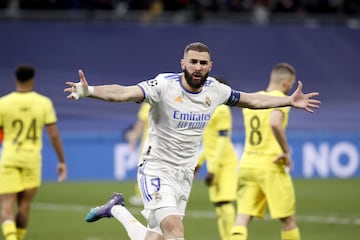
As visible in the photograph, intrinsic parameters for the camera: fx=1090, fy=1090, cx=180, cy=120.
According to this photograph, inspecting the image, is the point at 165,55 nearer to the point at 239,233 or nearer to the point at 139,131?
the point at 139,131

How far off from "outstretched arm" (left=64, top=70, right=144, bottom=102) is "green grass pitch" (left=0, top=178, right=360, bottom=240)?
581 cm

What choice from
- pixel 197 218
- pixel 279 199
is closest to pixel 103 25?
pixel 197 218

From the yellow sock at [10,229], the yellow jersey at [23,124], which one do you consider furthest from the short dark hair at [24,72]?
the yellow sock at [10,229]

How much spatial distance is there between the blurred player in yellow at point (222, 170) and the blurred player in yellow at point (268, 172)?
1.52 metres

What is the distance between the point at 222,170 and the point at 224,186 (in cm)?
32

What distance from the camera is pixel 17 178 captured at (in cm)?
1352

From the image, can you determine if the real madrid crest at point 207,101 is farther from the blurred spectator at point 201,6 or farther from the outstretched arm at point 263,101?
the blurred spectator at point 201,6

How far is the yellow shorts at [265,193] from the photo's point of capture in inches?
499

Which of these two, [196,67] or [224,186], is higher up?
[196,67]

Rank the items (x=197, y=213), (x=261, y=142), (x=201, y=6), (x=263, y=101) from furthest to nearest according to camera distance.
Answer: (x=201, y=6)
(x=197, y=213)
(x=261, y=142)
(x=263, y=101)

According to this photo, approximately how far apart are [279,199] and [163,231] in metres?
2.73

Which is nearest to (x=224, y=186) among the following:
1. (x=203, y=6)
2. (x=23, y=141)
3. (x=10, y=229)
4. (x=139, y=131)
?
(x=23, y=141)

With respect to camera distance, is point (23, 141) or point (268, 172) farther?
point (23, 141)

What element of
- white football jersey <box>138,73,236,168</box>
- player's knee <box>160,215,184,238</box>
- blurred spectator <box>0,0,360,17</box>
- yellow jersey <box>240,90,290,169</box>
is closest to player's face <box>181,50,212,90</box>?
white football jersey <box>138,73,236,168</box>
